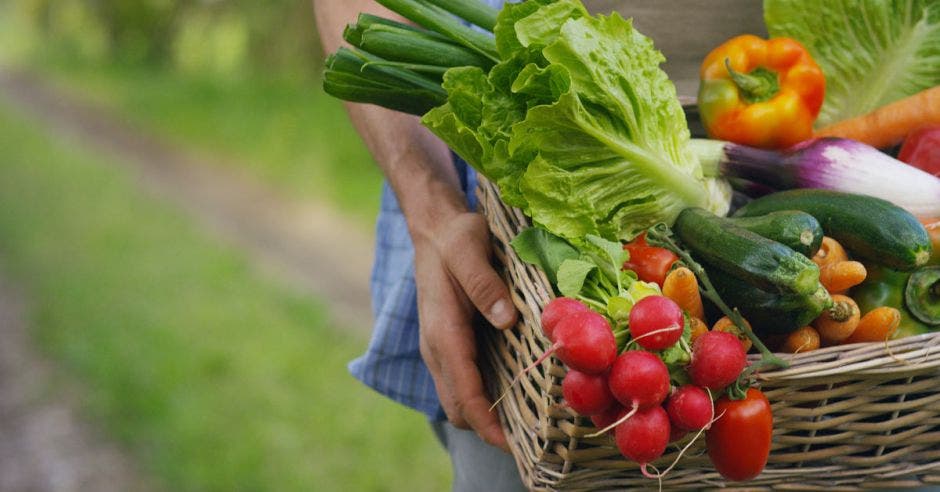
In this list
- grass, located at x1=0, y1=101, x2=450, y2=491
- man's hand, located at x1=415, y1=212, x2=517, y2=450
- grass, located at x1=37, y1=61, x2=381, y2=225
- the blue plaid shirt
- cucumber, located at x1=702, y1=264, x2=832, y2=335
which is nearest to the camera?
cucumber, located at x1=702, y1=264, x2=832, y2=335

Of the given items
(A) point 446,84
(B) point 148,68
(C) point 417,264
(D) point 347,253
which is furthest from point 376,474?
(B) point 148,68

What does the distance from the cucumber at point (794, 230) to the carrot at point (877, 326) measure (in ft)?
0.43

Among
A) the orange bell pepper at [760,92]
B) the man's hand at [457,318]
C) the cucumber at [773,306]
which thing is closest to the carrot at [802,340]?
the cucumber at [773,306]

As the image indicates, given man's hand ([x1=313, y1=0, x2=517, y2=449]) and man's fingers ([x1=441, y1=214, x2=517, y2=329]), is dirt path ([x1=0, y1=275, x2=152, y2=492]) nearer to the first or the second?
man's hand ([x1=313, y1=0, x2=517, y2=449])

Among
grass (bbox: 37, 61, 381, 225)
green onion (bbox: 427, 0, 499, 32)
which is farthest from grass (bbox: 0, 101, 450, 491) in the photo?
green onion (bbox: 427, 0, 499, 32)

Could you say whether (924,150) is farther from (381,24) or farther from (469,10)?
(381,24)

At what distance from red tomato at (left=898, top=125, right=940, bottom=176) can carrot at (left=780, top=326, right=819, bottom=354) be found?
586mm

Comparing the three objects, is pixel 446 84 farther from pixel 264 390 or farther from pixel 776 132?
pixel 264 390

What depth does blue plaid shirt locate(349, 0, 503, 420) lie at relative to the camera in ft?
6.99

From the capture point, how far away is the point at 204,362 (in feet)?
15.9

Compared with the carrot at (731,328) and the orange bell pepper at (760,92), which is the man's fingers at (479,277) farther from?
the orange bell pepper at (760,92)

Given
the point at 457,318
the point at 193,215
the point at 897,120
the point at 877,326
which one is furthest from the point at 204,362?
the point at 877,326

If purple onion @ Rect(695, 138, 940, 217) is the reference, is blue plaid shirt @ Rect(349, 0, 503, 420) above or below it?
below

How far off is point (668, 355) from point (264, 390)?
3439mm
